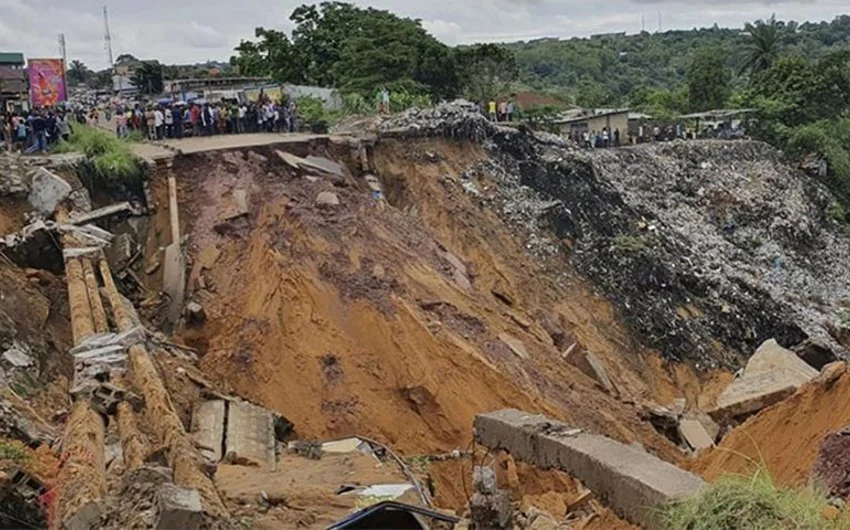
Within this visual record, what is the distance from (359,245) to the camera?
17.2 meters

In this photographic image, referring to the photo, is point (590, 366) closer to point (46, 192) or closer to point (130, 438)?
point (46, 192)

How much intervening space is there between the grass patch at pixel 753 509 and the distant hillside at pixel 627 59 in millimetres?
76387

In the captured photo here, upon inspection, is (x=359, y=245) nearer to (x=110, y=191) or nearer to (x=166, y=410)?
(x=110, y=191)

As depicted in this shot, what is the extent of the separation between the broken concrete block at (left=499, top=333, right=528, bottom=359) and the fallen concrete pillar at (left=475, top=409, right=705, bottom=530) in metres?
3.86

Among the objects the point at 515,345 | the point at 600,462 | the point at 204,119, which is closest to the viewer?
the point at 600,462

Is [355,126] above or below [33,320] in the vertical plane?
above

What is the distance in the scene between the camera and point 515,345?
16109 mm

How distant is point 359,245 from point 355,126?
7286mm

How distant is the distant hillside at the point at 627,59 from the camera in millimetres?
90375

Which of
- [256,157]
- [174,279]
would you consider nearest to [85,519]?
[174,279]

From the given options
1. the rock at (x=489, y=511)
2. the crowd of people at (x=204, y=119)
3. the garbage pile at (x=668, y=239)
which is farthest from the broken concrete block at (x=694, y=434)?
the crowd of people at (x=204, y=119)

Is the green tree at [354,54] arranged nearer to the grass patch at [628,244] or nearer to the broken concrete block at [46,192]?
the grass patch at [628,244]

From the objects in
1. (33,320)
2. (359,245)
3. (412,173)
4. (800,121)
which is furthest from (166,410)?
(800,121)

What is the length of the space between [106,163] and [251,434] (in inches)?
302
